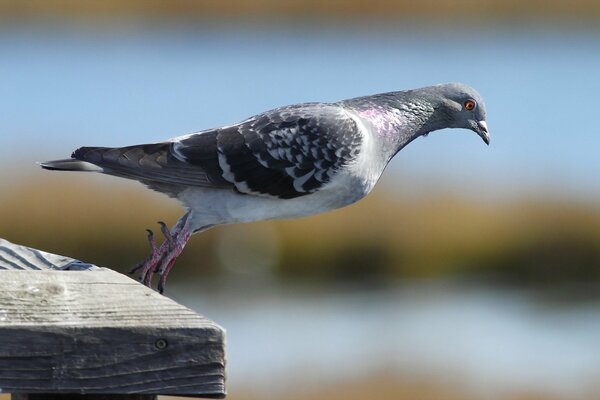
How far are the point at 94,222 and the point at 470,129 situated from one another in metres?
8.96

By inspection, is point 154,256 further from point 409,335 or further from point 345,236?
point 345,236

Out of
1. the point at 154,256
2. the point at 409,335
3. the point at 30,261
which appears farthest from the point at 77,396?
the point at 409,335

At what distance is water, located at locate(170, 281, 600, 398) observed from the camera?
42.4ft

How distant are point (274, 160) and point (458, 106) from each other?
1.04 metres

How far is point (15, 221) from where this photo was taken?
15.4 m

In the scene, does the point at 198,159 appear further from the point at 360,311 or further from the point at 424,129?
the point at 360,311

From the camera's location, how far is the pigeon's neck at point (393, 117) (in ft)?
22.2

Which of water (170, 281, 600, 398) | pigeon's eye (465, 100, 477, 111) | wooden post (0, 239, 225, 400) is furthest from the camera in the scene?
water (170, 281, 600, 398)

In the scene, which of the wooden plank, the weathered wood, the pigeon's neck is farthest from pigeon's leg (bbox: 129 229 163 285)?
the weathered wood

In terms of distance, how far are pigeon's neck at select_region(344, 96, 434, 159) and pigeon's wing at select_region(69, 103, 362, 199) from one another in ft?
0.47

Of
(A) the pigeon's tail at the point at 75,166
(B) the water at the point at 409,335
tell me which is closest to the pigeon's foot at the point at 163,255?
(A) the pigeon's tail at the point at 75,166

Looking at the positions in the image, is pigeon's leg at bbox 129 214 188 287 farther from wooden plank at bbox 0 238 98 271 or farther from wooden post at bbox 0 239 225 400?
wooden post at bbox 0 239 225 400

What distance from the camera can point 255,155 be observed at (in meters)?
6.61

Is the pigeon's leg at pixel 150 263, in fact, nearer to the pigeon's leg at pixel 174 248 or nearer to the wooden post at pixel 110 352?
the pigeon's leg at pixel 174 248
